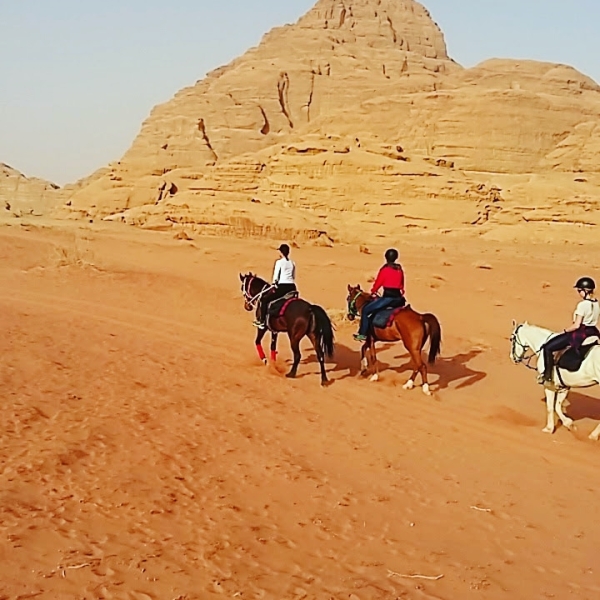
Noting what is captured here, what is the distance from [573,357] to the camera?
29.7ft

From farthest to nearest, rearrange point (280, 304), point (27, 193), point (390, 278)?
1. point (27, 193)
2. point (280, 304)
3. point (390, 278)

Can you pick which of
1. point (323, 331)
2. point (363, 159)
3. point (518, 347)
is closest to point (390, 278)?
point (323, 331)

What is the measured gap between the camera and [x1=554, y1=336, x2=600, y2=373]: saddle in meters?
8.95

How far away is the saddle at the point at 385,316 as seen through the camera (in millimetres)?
10914

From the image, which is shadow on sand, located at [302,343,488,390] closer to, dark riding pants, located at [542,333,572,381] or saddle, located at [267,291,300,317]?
saddle, located at [267,291,300,317]

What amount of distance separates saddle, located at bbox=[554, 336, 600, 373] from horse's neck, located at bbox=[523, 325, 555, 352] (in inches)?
17.9

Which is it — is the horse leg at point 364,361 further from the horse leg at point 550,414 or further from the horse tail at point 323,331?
the horse leg at point 550,414

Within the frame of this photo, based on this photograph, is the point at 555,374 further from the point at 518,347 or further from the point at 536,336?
the point at 518,347

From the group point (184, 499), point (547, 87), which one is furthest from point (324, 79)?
point (184, 499)

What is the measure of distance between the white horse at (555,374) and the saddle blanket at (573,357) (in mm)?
43

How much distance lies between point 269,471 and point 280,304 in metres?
4.64

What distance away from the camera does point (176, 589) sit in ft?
15.1

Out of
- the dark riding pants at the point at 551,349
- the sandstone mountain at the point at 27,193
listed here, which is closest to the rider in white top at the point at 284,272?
the dark riding pants at the point at 551,349

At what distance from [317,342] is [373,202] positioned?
3199cm
